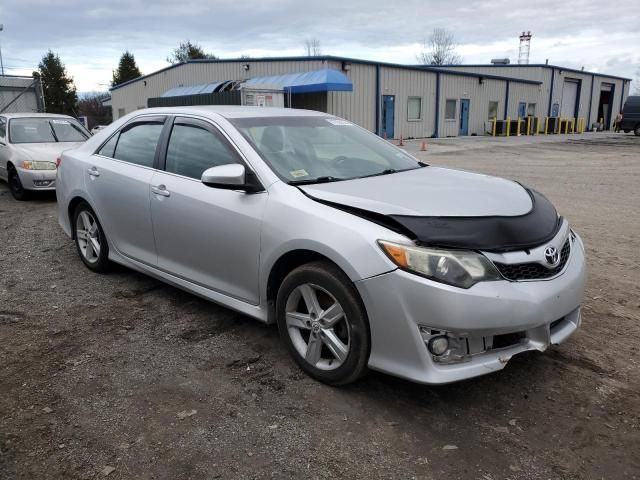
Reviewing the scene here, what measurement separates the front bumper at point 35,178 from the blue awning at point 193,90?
811 inches

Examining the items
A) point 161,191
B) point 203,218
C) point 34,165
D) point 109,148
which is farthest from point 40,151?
point 203,218

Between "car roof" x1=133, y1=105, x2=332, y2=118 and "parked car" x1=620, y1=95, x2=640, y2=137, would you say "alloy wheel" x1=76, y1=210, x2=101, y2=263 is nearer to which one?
"car roof" x1=133, y1=105, x2=332, y2=118

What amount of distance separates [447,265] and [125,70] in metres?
81.9

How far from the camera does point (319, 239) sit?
9.59 ft

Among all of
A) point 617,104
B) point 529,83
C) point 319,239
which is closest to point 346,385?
point 319,239

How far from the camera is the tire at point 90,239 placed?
4.94m

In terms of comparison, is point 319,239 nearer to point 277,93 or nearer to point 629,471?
point 629,471

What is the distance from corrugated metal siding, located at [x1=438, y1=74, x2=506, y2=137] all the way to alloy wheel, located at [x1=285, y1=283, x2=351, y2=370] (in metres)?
31.1

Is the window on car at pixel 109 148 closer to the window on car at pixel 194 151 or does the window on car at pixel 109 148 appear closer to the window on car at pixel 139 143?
the window on car at pixel 139 143

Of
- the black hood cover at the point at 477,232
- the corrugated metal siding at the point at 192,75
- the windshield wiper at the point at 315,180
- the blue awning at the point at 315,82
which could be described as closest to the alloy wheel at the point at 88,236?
the windshield wiper at the point at 315,180

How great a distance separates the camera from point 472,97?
34.5 m

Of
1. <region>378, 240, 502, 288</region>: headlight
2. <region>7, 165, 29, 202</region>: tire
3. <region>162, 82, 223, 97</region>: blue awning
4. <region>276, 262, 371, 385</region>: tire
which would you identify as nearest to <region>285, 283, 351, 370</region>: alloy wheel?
<region>276, 262, 371, 385</region>: tire

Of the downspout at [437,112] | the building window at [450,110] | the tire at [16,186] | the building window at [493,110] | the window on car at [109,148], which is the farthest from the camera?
the building window at [493,110]

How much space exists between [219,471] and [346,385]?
92cm
